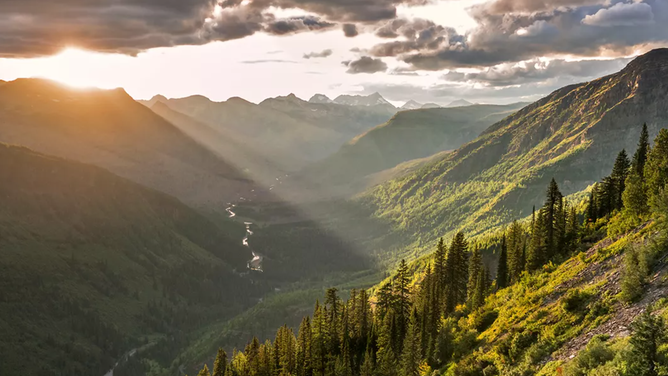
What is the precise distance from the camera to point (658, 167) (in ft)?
230

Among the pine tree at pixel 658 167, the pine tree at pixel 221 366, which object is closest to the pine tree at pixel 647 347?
the pine tree at pixel 658 167

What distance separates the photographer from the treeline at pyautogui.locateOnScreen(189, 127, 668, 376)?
71344 mm

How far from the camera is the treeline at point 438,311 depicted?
71.3m

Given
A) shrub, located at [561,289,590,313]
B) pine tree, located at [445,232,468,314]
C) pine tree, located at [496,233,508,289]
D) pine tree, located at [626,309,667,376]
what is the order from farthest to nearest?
pine tree, located at [445,232,468,314] → pine tree, located at [496,233,508,289] → shrub, located at [561,289,590,313] → pine tree, located at [626,309,667,376]

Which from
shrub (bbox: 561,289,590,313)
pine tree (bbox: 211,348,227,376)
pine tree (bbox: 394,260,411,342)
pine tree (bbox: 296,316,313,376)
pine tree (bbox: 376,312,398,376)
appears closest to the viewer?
shrub (bbox: 561,289,590,313)

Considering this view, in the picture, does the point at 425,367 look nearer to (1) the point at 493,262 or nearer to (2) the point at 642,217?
(2) the point at 642,217

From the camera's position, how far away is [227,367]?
124 metres

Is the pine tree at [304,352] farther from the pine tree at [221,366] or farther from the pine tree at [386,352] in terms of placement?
the pine tree at [221,366]

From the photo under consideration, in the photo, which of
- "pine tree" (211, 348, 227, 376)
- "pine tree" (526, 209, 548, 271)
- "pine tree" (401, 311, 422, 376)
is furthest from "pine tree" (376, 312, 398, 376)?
"pine tree" (211, 348, 227, 376)

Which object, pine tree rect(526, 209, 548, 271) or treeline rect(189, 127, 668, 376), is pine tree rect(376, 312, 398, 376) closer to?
treeline rect(189, 127, 668, 376)

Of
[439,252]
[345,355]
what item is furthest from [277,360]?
[439,252]

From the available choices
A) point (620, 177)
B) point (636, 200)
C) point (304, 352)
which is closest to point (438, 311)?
point (304, 352)

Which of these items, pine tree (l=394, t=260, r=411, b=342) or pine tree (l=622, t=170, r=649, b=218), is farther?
pine tree (l=394, t=260, r=411, b=342)

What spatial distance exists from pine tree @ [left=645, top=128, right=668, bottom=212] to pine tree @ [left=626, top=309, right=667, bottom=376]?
4413cm
